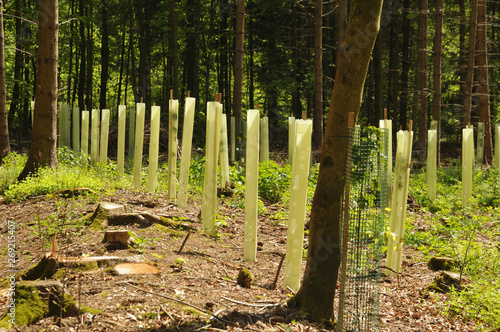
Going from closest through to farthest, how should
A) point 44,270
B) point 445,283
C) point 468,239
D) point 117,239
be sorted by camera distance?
1. point 44,270
2. point 117,239
3. point 445,283
4. point 468,239

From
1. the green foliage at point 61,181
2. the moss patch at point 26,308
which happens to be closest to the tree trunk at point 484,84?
the green foliage at point 61,181

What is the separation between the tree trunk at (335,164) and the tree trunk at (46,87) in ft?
21.5

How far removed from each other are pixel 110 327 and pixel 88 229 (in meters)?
2.59

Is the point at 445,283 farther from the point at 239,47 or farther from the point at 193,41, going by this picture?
the point at 193,41

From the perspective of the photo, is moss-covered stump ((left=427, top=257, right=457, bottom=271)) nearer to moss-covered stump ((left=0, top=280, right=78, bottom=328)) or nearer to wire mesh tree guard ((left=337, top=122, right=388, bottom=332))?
wire mesh tree guard ((left=337, top=122, right=388, bottom=332))

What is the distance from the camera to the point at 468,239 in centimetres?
745

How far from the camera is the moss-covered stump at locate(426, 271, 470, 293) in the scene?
5662 mm

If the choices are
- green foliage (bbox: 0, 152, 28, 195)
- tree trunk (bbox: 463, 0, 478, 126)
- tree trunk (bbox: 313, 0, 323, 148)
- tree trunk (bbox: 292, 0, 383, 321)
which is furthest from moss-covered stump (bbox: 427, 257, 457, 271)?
tree trunk (bbox: 313, 0, 323, 148)

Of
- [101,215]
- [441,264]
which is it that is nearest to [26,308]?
[101,215]

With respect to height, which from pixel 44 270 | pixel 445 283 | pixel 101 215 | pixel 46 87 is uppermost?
pixel 46 87

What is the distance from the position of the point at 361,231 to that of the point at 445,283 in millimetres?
2456

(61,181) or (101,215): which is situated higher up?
(61,181)

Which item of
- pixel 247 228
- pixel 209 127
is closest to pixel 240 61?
pixel 209 127

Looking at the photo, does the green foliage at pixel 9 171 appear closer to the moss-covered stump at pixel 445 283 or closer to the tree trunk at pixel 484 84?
the moss-covered stump at pixel 445 283
